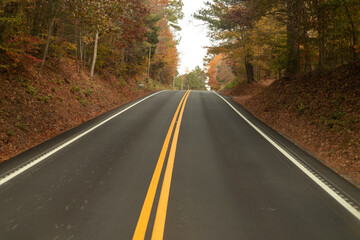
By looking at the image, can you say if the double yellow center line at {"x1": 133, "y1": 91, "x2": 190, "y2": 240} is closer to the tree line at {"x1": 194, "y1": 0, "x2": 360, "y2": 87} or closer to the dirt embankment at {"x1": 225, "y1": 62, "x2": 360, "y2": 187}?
the dirt embankment at {"x1": 225, "y1": 62, "x2": 360, "y2": 187}

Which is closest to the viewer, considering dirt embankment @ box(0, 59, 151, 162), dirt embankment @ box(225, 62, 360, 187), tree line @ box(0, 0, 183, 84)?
dirt embankment @ box(225, 62, 360, 187)

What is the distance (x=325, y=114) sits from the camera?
814cm

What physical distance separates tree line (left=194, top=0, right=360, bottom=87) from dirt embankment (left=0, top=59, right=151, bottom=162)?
32.5 feet

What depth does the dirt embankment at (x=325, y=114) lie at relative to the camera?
596cm

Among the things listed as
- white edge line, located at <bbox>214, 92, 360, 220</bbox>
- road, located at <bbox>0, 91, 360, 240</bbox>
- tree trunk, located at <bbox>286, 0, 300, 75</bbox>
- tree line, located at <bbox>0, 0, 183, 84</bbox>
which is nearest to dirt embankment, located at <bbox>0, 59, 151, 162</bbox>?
tree line, located at <bbox>0, 0, 183, 84</bbox>

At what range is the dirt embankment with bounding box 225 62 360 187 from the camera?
235 inches

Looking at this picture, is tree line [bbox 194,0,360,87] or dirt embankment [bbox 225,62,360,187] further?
tree line [bbox 194,0,360,87]

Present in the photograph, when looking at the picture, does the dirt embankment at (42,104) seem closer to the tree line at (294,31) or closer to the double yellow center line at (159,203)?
the double yellow center line at (159,203)

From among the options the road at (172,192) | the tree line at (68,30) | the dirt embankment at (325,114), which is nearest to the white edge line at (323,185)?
the road at (172,192)


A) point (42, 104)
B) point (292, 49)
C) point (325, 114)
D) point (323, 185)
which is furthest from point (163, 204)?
point (292, 49)

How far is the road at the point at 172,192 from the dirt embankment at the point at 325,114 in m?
0.74

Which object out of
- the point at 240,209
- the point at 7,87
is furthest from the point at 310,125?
the point at 7,87

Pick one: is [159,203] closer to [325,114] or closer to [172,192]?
[172,192]

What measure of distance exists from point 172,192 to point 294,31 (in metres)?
11.8
